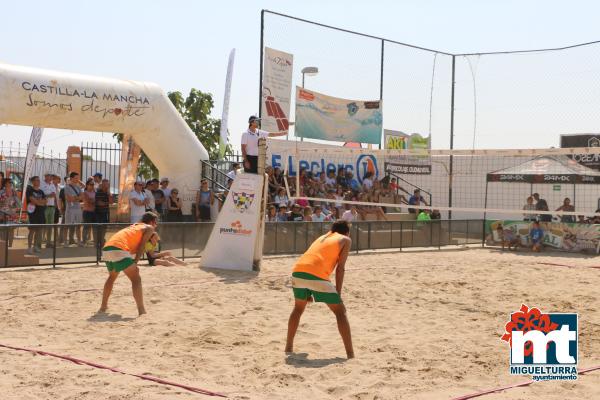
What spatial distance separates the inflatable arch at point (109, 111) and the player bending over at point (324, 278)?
26.2 ft

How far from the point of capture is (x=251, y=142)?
1280cm

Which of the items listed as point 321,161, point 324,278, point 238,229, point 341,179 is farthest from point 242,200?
point 321,161

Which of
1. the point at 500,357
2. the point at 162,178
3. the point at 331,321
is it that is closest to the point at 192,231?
the point at 162,178

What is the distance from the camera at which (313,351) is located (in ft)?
23.3

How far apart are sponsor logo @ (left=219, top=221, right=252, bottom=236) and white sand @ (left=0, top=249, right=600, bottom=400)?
766 millimetres

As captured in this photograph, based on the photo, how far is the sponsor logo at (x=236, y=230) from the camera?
1288cm

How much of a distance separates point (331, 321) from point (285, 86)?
11347mm

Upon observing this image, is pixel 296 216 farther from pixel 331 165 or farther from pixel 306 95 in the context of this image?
pixel 331 165

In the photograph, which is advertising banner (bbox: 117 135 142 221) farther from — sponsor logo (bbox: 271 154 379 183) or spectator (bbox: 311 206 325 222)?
sponsor logo (bbox: 271 154 379 183)

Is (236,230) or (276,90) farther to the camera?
(276,90)

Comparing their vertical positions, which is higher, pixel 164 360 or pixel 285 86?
pixel 285 86

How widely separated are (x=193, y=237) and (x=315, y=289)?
296 inches

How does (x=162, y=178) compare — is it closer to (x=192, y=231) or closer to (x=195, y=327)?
(x=192, y=231)

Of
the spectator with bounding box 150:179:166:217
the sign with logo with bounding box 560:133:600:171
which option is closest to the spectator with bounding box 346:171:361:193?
the spectator with bounding box 150:179:166:217
